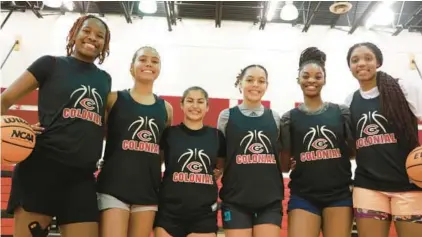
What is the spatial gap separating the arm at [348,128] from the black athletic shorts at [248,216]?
65 centimetres

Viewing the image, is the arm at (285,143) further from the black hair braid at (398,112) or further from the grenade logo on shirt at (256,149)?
the black hair braid at (398,112)

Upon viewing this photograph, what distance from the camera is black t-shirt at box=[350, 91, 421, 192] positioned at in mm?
2334

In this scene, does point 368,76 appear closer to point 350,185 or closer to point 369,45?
point 369,45

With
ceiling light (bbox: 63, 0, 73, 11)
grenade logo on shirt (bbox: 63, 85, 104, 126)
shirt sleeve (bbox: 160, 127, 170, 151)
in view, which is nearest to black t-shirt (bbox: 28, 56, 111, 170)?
grenade logo on shirt (bbox: 63, 85, 104, 126)

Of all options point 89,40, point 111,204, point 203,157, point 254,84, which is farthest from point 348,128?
point 89,40

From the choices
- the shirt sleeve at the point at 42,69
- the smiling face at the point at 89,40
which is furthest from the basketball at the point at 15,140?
the smiling face at the point at 89,40

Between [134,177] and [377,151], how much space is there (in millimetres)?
1433

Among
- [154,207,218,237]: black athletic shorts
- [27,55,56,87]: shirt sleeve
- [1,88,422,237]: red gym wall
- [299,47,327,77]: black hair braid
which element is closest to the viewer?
[27,55,56,87]: shirt sleeve

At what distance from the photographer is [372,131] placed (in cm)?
246

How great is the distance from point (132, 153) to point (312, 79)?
1265 mm

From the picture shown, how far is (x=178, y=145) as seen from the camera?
8.41 feet

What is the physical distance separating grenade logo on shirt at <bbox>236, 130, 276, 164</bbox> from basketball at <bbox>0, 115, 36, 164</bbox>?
3.90 feet

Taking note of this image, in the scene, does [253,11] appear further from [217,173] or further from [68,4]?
[217,173]

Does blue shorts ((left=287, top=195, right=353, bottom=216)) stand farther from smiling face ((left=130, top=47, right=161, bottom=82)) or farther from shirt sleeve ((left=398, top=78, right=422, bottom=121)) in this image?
smiling face ((left=130, top=47, right=161, bottom=82))
